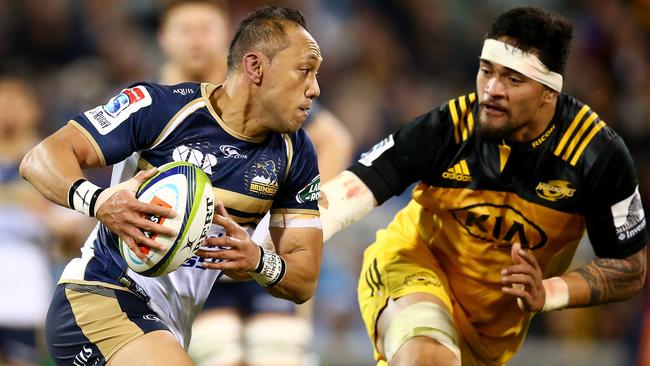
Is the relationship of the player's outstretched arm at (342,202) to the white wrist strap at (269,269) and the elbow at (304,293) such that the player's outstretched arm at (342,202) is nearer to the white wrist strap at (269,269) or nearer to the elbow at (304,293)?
the elbow at (304,293)

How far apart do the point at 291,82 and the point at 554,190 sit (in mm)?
1479

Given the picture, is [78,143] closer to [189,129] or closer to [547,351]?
[189,129]

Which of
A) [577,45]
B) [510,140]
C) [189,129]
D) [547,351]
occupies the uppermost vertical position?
[189,129]

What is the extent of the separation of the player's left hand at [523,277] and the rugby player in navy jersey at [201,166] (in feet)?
2.74

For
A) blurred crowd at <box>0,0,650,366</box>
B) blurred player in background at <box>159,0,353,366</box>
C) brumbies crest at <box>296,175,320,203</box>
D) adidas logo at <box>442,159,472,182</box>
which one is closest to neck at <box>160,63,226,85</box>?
blurred player in background at <box>159,0,353,366</box>

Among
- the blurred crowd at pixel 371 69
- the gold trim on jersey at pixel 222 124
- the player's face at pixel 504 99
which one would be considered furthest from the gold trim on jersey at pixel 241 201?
the blurred crowd at pixel 371 69

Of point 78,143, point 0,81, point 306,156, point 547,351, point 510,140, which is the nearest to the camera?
point 78,143

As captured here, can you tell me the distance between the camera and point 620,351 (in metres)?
8.89

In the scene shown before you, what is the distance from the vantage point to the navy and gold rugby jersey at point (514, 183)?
520 cm

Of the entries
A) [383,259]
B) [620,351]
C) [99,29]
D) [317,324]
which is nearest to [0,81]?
[99,29]

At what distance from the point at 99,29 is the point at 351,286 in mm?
3616

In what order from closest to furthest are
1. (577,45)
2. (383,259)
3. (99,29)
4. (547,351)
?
(383,259) < (547,351) < (99,29) < (577,45)

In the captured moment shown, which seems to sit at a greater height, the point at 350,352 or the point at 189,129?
the point at 189,129

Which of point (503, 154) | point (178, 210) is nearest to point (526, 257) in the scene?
point (503, 154)
